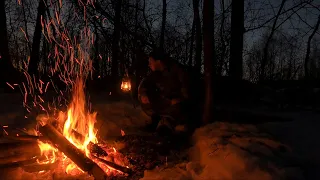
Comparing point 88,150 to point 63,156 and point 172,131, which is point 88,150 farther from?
point 172,131

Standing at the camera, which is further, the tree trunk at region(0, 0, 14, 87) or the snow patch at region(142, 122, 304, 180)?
the tree trunk at region(0, 0, 14, 87)

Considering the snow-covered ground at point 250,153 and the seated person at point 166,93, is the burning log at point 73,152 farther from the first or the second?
the seated person at point 166,93

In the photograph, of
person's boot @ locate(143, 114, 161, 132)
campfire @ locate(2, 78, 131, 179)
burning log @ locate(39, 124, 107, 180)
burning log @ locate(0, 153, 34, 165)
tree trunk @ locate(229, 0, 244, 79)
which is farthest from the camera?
tree trunk @ locate(229, 0, 244, 79)

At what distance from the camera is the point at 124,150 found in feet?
16.6

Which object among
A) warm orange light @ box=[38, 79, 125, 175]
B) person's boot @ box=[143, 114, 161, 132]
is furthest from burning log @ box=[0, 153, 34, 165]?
person's boot @ box=[143, 114, 161, 132]

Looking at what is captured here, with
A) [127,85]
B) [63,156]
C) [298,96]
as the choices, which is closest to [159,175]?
[63,156]

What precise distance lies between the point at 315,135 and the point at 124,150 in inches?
121

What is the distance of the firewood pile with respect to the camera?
13.5 ft

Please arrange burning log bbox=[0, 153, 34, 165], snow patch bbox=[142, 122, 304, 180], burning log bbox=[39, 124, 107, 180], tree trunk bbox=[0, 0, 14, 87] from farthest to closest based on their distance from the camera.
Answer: tree trunk bbox=[0, 0, 14, 87], burning log bbox=[0, 153, 34, 165], burning log bbox=[39, 124, 107, 180], snow patch bbox=[142, 122, 304, 180]

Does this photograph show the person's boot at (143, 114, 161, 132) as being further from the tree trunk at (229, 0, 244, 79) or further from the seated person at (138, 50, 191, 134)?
the tree trunk at (229, 0, 244, 79)

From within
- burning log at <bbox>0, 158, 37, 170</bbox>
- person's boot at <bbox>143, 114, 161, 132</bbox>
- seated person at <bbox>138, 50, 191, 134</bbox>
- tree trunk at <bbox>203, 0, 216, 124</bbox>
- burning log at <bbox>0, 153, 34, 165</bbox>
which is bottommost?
burning log at <bbox>0, 158, 37, 170</bbox>

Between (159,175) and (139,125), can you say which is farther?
(139,125)

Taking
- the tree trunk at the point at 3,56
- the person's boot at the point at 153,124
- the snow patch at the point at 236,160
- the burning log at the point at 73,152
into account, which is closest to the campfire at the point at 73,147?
the burning log at the point at 73,152

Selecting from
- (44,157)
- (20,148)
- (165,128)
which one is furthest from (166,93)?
(20,148)
